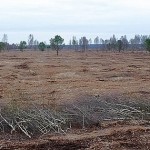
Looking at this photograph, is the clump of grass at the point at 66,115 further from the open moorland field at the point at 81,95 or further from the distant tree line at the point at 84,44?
the distant tree line at the point at 84,44

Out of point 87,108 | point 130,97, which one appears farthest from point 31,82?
point 87,108

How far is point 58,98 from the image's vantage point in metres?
13.4

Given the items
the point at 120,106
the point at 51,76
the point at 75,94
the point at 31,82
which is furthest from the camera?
the point at 51,76

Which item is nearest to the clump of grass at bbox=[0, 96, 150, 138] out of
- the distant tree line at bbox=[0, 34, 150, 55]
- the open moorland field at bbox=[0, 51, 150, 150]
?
the open moorland field at bbox=[0, 51, 150, 150]

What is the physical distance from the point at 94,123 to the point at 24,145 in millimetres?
2444

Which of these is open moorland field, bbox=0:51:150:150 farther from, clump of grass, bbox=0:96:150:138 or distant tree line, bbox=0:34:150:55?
distant tree line, bbox=0:34:150:55

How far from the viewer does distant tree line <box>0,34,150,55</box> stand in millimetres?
52181

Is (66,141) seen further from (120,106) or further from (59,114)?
(120,106)

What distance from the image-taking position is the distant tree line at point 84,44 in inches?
2054

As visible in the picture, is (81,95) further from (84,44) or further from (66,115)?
(84,44)

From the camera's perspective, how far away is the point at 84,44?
279 ft

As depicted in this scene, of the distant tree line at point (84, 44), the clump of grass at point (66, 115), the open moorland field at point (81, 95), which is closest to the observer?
the open moorland field at point (81, 95)

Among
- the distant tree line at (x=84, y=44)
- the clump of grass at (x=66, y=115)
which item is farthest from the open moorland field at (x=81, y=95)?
the distant tree line at (x=84, y=44)

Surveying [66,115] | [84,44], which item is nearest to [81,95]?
[66,115]
